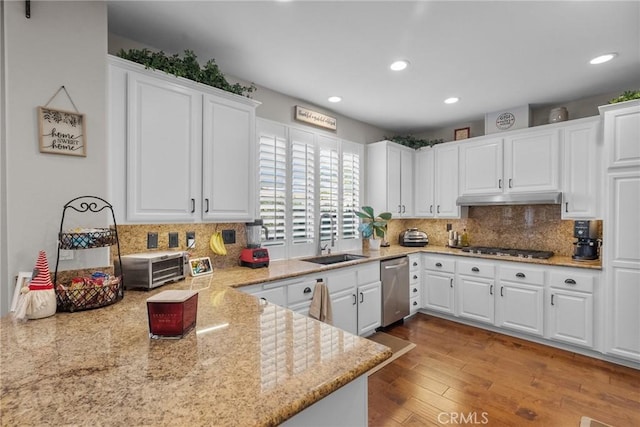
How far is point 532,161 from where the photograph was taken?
354cm

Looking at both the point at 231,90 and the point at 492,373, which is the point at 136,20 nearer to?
the point at 231,90

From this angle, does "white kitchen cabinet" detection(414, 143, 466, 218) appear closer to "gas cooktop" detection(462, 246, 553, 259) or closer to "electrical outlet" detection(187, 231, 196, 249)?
"gas cooktop" detection(462, 246, 553, 259)

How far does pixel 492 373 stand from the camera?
2.65 metres

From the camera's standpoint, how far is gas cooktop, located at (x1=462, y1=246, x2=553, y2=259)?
3476 millimetres

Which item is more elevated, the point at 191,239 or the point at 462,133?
the point at 462,133

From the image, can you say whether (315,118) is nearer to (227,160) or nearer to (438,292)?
(227,160)

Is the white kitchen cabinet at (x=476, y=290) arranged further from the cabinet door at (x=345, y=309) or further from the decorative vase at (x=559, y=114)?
the decorative vase at (x=559, y=114)

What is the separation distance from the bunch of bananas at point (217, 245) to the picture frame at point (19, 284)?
1.26 metres

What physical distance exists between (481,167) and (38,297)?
435cm

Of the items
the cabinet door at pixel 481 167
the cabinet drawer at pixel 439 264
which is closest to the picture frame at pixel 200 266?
the cabinet drawer at pixel 439 264

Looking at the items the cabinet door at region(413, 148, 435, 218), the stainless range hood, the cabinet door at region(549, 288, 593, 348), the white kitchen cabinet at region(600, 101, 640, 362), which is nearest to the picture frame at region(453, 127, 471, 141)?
the cabinet door at region(413, 148, 435, 218)

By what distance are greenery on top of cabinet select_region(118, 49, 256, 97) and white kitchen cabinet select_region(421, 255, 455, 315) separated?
10.4ft

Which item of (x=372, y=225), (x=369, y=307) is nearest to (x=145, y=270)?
(x=369, y=307)

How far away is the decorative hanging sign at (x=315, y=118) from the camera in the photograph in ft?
11.4
